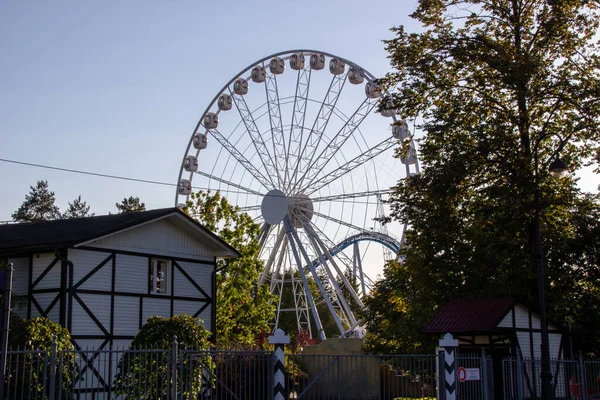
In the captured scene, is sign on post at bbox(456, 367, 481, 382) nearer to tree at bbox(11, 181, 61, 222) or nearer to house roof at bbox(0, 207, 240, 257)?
house roof at bbox(0, 207, 240, 257)

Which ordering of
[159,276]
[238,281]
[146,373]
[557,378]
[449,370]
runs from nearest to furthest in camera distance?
[146,373] < [449,370] < [557,378] < [159,276] < [238,281]

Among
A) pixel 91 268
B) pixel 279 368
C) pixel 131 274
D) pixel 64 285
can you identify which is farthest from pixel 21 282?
pixel 279 368

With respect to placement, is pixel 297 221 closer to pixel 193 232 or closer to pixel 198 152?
pixel 198 152

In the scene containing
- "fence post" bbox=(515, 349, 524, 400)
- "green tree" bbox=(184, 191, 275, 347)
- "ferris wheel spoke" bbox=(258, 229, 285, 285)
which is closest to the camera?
"fence post" bbox=(515, 349, 524, 400)

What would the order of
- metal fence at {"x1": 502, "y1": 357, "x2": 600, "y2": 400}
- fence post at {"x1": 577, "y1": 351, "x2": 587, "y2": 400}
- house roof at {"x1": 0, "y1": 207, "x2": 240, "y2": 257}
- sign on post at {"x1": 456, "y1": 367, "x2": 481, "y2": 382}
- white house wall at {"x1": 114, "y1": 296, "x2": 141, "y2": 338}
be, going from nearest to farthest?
sign on post at {"x1": 456, "y1": 367, "x2": 481, "y2": 382}
metal fence at {"x1": 502, "y1": 357, "x2": 600, "y2": 400}
fence post at {"x1": 577, "y1": 351, "x2": 587, "y2": 400}
house roof at {"x1": 0, "y1": 207, "x2": 240, "y2": 257}
white house wall at {"x1": 114, "y1": 296, "x2": 141, "y2": 338}

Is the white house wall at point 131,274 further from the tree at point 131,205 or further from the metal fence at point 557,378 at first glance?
the tree at point 131,205

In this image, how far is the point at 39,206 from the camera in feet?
265

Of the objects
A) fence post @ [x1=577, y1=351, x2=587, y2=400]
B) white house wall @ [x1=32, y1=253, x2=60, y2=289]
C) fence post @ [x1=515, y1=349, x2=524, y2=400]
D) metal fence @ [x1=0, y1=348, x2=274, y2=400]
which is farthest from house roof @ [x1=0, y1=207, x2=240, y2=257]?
fence post @ [x1=577, y1=351, x2=587, y2=400]

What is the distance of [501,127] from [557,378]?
7.88m

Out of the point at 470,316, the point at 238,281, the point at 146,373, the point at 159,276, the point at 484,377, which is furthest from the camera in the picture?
the point at 238,281

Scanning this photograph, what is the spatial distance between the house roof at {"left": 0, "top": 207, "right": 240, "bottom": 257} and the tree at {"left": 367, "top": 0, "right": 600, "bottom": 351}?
26.1 feet

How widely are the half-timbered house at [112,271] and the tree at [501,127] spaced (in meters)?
7.56

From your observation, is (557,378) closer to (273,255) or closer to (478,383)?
(478,383)

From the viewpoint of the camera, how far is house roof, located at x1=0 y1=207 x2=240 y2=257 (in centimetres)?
2514
